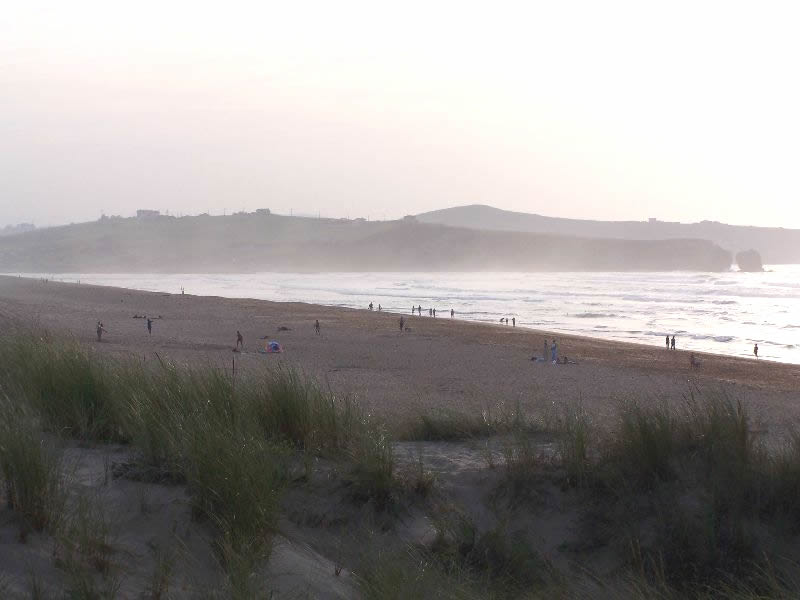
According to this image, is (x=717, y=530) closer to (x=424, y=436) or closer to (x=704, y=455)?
(x=704, y=455)

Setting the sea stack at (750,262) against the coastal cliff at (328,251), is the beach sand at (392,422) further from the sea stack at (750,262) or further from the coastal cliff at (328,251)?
the coastal cliff at (328,251)

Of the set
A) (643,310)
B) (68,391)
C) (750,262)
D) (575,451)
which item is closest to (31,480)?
(68,391)

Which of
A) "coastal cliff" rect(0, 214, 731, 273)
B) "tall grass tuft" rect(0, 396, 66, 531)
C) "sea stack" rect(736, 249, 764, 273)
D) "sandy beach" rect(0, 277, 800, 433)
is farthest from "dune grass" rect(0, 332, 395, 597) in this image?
"coastal cliff" rect(0, 214, 731, 273)

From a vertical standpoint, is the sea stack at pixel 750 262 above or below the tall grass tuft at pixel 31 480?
above

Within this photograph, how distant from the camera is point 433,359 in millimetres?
21688

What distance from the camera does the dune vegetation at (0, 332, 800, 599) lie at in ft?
11.9

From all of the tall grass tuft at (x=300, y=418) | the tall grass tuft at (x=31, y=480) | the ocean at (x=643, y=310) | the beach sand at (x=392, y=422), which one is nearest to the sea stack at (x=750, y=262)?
the ocean at (x=643, y=310)

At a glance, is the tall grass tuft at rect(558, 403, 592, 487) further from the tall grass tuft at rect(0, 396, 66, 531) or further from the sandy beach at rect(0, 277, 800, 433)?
the sandy beach at rect(0, 277, 800, 433)

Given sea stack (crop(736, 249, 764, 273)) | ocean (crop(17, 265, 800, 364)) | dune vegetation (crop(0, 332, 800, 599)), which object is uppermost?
sea stack (crop(736, 249, 764, 273))

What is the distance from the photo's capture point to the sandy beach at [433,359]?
47.1 feet

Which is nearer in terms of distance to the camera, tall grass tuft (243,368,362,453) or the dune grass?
the dune grass

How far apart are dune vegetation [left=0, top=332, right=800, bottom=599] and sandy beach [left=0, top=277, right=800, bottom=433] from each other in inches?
111

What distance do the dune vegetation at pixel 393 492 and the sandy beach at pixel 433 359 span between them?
2.82 metres

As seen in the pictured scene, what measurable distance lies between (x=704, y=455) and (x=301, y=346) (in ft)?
64.7
